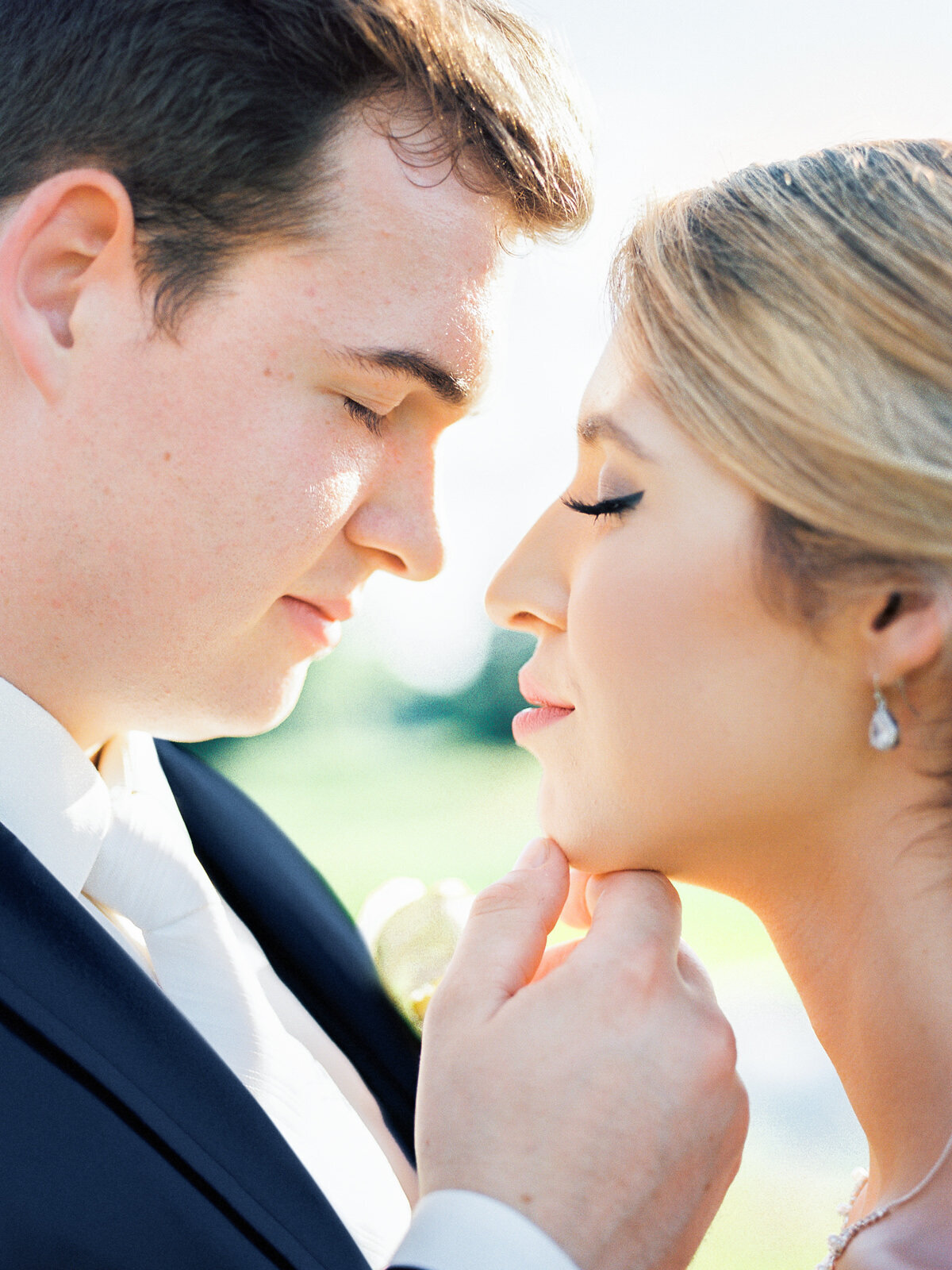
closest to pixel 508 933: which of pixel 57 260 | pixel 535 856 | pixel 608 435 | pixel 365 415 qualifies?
pixel 535 856

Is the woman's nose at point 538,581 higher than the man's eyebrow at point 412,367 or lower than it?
lower

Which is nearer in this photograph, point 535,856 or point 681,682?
point 681,682

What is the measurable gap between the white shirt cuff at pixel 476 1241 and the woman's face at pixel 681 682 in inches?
22.8

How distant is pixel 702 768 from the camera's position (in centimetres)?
161

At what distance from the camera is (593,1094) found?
4.49 feet

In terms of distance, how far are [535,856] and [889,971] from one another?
58 cm

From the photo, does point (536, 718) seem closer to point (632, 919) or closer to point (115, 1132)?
point (632, 919)

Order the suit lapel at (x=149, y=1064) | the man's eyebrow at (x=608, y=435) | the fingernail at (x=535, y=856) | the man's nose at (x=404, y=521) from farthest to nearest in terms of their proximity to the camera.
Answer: the man's nose at (x=404, y=521) → the fingernail at (x=535, y=856) → the man's eyebrow at (x=608, y=435) → the suit lapel at (x=149, y=1064)

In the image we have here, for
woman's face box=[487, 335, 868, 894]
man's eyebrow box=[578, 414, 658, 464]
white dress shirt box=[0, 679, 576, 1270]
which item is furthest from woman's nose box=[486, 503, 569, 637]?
white dress shirt box=[0, 679, 576, 1270]

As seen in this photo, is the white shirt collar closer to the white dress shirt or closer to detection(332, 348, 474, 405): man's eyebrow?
the white dress shirt

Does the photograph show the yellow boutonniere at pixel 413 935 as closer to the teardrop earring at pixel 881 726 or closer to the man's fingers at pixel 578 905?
the man's fingers at pixel 578 905

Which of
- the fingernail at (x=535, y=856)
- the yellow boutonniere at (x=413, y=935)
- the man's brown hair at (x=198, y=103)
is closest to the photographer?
the fingernail at (x=535, y=856)

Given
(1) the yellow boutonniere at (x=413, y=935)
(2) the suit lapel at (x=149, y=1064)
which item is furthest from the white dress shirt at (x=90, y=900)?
(1) the yellow boutonniere at (x=413, y=935)

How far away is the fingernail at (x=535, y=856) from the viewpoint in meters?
1.73
